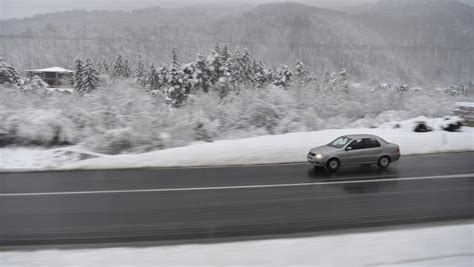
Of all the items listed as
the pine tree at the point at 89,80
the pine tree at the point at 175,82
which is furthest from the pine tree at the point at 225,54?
the pine tree at the point at 89,80

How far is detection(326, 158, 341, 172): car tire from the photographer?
41.4 ft

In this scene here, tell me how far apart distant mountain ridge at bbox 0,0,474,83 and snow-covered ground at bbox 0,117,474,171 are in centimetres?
1048

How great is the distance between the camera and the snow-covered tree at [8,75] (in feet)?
66.6

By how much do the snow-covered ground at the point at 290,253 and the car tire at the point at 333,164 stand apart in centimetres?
640

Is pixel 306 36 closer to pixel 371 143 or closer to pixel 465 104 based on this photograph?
pixel 465 104

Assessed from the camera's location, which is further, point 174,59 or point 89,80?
point 174,59

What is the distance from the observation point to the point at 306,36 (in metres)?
30.2

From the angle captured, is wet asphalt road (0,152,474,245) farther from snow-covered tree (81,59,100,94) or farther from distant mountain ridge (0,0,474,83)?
distant mountain ridge (0,0,474,83)

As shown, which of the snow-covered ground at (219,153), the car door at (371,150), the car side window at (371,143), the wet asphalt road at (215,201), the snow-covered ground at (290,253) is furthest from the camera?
the snow-covered ground at (219,153)

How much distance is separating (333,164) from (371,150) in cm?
168

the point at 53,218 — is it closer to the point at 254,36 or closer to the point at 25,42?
the point at 25,42

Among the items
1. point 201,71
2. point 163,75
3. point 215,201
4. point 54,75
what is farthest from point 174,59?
point 215,201

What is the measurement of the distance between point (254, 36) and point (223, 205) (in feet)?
84.8

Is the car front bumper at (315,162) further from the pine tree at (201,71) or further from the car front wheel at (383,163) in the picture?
the pine tree at (201,71)
